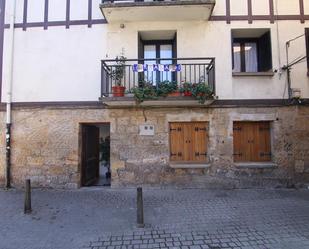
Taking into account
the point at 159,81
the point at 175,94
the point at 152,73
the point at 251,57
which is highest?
the point at 251,57

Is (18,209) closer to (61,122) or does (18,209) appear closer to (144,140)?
(61,122)

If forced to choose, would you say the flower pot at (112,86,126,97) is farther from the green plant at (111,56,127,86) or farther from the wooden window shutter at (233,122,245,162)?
the wooden window shutter at (233,122,245,162)

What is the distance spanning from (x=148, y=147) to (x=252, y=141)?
Answer: 127 inches

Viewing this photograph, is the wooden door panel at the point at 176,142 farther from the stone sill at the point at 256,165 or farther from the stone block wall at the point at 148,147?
the stone sill at the point at 256,165

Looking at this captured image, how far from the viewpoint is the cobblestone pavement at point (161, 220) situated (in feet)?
15.1

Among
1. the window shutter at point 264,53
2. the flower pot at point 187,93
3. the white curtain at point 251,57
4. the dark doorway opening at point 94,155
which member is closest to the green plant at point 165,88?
the flower pot at point 187,93

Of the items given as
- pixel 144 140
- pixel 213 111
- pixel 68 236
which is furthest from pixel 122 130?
pixel 68 236

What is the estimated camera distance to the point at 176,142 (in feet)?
27.6

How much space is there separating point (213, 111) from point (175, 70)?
1.70 meters

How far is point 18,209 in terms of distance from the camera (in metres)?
6.25

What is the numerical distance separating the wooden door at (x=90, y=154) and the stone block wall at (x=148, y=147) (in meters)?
0.45

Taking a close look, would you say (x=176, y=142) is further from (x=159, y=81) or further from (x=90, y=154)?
(x=90, y=154)

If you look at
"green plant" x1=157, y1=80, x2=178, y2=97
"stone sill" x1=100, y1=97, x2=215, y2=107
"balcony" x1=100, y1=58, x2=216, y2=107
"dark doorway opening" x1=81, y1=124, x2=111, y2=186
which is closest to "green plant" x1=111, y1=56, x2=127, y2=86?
"balcony" x1=100, y1=58, x2=216, y2=107

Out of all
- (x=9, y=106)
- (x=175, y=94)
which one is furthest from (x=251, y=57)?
(x=9, y=106)
